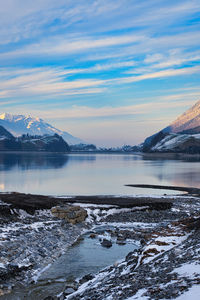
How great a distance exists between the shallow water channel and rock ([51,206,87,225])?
6.45 metres

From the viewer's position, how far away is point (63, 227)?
112ft

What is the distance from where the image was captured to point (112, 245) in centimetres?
2866

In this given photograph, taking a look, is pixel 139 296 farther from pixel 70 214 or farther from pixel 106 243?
pixel 70 214

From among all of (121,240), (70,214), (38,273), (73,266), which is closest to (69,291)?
(38,273)

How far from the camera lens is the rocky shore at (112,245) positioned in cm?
1401

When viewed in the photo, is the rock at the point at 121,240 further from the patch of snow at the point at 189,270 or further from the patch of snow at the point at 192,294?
the patch of snow at the point at 192,294

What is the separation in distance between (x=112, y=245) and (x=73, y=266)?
643 centimetres

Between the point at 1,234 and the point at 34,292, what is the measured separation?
10.2 meters

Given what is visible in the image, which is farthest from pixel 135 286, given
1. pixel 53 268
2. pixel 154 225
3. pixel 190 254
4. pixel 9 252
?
pixel 154 225

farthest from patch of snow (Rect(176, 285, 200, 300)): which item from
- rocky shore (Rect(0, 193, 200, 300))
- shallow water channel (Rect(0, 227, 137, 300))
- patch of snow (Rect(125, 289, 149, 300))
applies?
shallow water channel (Rect(0, 227, 137, 300))

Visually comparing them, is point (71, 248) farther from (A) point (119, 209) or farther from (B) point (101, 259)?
(A) point (119, 209)

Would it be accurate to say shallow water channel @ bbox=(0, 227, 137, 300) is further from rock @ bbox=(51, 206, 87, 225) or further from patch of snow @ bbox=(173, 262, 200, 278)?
patch of snow @ bbox=(173, 262, 200, 278)

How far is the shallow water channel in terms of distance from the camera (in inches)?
712

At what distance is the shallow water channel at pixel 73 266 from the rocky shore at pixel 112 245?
518 mm
